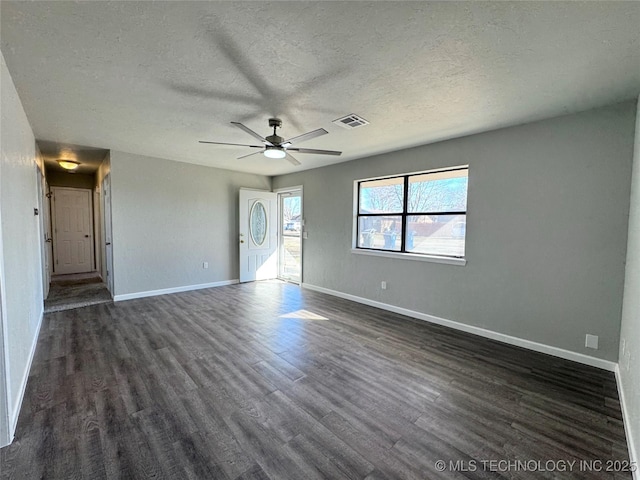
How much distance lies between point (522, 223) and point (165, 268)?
18.5 ft

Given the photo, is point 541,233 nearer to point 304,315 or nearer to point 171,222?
point 304,315

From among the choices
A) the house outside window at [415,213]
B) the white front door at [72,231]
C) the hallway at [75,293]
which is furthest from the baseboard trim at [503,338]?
the white front door at [72,231]

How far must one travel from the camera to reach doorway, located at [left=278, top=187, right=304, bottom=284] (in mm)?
6531

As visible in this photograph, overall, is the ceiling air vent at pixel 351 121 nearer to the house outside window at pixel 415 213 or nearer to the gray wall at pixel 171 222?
the house outside window at pixel 415 213

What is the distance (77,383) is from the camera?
7.56ft

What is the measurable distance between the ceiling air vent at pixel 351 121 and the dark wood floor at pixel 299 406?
2.47 metres

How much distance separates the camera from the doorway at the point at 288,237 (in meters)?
6.53

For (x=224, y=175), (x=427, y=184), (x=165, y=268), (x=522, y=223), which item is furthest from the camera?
(x=224, y=175)

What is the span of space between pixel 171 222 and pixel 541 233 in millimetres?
5670

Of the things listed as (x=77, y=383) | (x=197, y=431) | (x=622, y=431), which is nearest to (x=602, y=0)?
(x=622, y=431)

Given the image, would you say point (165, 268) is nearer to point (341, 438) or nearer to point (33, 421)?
point (33, 421)

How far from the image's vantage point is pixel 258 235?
6398 mm

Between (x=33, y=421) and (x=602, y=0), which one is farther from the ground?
(x=602, y=0)

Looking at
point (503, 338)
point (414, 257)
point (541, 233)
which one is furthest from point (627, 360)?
point (414, 257)
